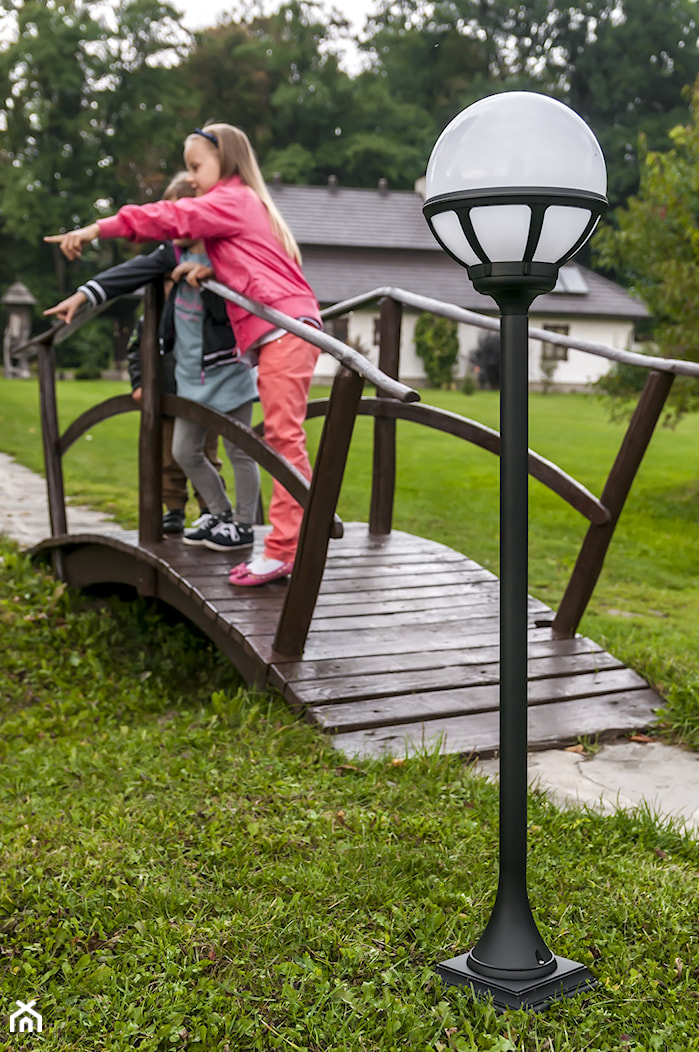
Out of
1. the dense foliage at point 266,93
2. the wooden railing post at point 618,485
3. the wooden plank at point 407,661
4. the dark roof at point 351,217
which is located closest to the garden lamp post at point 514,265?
the wooden plank at point 407,661

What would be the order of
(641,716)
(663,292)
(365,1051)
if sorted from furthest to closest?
1. (663,292)
2. (641,716)
3. (365,1051)

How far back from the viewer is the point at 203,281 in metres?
4.43

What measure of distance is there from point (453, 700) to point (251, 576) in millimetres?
1095

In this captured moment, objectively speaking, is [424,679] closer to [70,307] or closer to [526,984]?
[526,984]

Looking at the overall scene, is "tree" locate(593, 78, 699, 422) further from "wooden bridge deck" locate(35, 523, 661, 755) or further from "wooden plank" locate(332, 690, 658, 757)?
"wooden plank" locate(332, 690, 658, 757)

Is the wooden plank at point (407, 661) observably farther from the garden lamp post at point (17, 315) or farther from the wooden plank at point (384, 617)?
the garden lamp post at point (17, 315)

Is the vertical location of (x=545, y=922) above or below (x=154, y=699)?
above

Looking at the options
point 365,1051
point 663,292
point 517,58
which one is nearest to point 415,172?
point 517,58

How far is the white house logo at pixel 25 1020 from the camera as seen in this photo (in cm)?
214

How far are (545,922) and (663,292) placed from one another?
8.04 meters

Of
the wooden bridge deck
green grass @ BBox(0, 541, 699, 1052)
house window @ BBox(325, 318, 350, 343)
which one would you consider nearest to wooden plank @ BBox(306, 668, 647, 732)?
the wooden bridge deck

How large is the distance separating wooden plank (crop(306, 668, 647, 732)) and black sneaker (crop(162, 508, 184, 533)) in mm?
1863

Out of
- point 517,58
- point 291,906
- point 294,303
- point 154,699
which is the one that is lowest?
point 154,699

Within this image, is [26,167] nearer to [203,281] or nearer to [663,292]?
[663,292]
